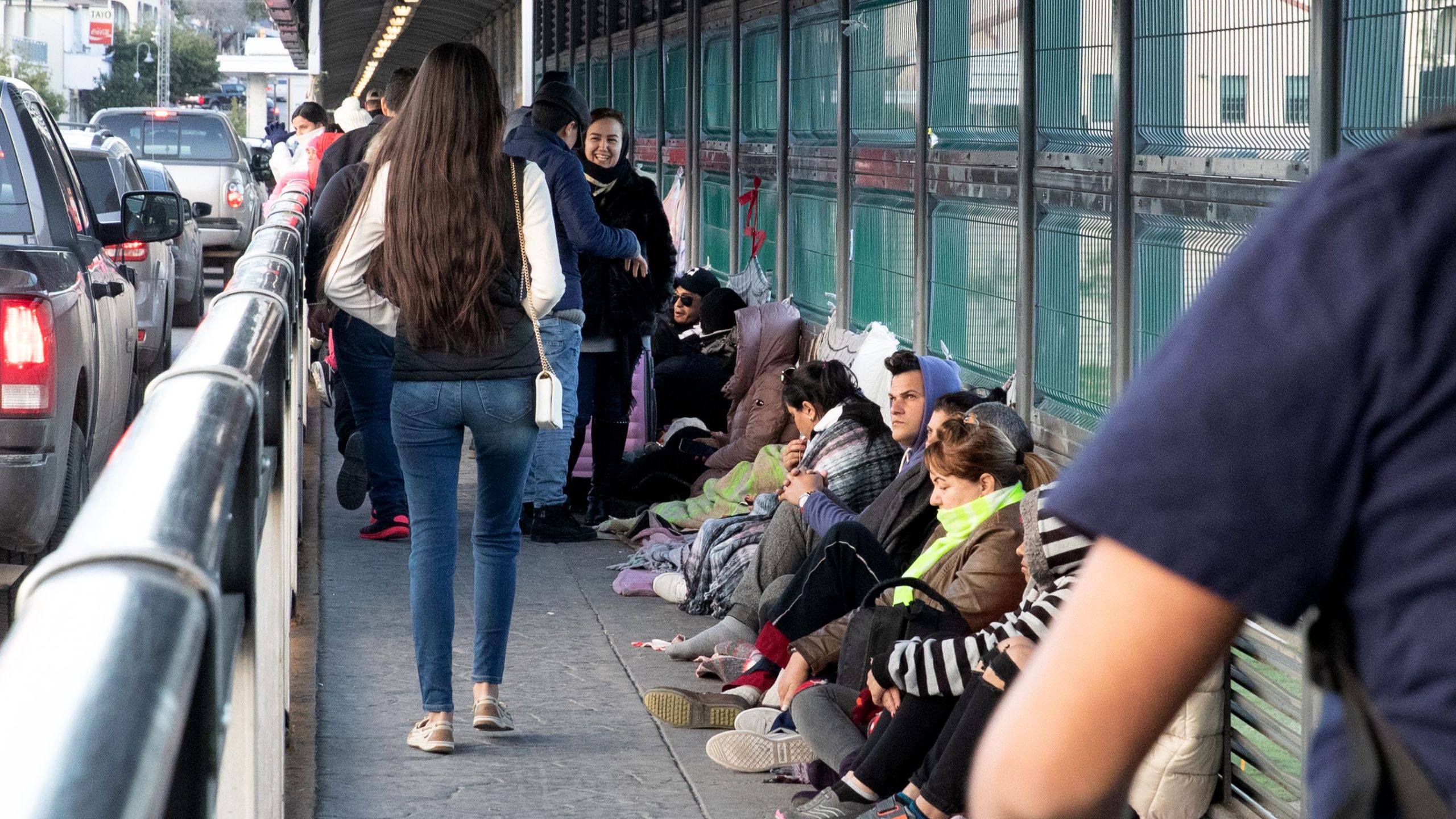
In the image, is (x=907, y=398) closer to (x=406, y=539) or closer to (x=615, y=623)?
(x=615, y=623)

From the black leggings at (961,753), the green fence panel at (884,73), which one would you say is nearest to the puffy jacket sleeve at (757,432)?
the green fence panel at (884,73)

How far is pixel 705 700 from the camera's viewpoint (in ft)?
17.7

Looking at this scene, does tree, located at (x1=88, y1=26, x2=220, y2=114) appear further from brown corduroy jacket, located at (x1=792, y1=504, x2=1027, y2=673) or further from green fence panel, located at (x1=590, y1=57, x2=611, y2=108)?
brown corduroy jacket, located at (x1=792, y1=504, x2=1027, y2=673)

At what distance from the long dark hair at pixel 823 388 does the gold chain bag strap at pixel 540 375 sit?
7.67 feet

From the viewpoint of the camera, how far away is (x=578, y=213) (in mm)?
7219

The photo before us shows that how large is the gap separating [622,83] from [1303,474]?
54.4 ft

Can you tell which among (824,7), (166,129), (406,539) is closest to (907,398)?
(406,539)

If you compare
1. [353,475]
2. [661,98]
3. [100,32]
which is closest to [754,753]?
[353,475]

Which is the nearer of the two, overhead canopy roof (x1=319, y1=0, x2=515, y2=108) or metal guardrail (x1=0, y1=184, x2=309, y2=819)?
metal guardrail (x1=0, y1=184, x2=309, y2=819)

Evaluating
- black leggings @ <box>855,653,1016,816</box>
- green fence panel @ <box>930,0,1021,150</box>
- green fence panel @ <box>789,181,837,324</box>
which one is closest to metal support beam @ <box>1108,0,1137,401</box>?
green fence panel @ <box>930,0,1021,150</box>

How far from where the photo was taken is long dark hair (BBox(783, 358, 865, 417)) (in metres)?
7.14

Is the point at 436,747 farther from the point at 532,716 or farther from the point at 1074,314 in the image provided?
the point at 1074,314

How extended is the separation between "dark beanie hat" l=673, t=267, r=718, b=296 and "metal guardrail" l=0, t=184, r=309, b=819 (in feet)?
26.4

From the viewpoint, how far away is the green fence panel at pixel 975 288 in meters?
6.65
